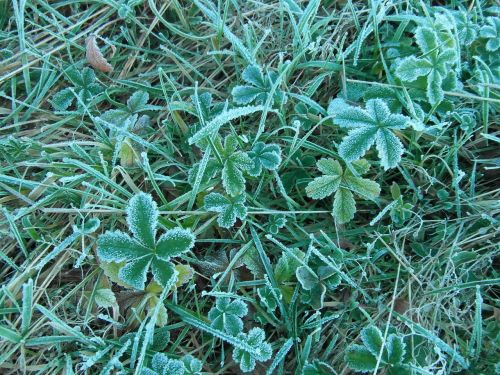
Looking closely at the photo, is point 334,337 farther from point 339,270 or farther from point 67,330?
point 67,330

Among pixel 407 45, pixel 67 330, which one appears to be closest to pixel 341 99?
pixel 407 45

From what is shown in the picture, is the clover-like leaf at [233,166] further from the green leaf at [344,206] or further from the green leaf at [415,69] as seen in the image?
the green leaf at [415,69]

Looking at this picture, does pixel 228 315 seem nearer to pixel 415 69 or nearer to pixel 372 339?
pixel 372 339

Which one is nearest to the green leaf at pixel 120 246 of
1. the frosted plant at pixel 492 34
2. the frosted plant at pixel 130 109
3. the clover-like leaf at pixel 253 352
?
the clover-like leaf at pixel 253 352

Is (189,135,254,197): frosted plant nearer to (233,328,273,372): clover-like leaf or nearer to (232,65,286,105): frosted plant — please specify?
(232,65,286,105): frosted plant

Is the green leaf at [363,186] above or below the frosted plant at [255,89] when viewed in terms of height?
below

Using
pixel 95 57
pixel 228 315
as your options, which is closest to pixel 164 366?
pixel 228 315

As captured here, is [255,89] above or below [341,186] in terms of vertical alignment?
above

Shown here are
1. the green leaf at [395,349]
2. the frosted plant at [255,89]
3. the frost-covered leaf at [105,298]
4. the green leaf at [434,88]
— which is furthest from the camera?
the frosted plant at [255,89]
